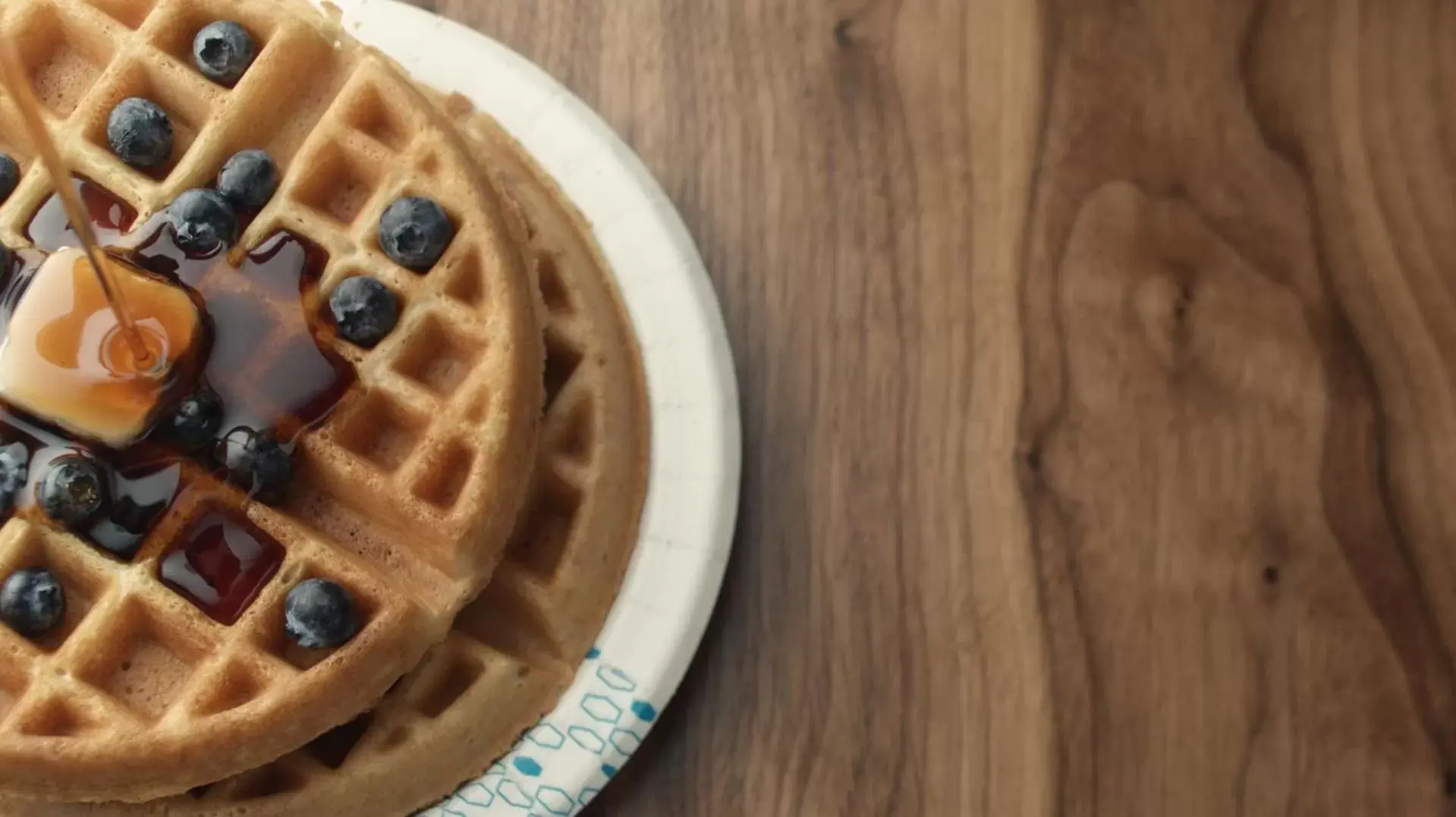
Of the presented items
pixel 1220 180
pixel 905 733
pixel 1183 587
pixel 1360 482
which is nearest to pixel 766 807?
pixel 905 733

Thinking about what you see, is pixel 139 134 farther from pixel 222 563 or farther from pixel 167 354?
pixel 222 563

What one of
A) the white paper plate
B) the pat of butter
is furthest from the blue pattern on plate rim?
the pat of butter

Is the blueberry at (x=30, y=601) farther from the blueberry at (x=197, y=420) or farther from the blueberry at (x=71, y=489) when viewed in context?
the blueberry at (x=197, y=420)

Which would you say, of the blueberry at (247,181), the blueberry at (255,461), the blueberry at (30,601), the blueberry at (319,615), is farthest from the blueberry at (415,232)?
the blueberry at (30,601)

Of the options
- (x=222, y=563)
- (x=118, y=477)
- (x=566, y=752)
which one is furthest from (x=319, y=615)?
(x=566, y=752)

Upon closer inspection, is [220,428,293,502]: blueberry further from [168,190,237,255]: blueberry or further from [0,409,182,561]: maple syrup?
[168,190,237,255]: blueberry

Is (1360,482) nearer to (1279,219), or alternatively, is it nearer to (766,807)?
(1279,219)
